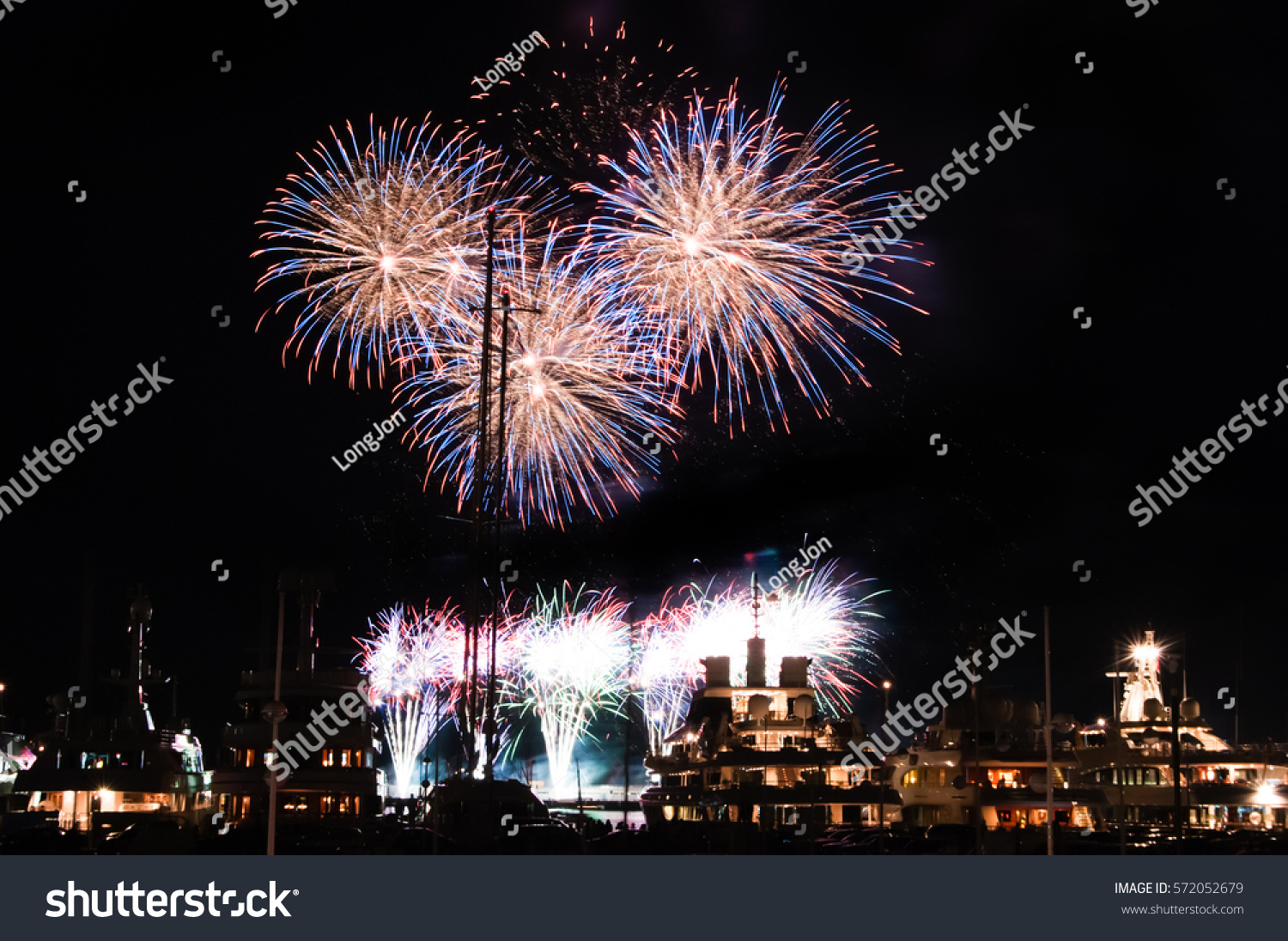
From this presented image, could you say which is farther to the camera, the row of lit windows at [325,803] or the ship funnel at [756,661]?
the ship funnel at [756,661]

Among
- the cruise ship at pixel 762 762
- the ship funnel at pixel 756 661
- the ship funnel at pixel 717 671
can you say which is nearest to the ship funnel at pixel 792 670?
the cruise ship at pixel 762 762

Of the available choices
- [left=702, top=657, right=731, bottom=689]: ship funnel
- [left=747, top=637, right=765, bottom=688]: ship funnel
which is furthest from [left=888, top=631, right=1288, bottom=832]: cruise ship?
[left=702, top=657, right=731, bottom=689]: ship funnel

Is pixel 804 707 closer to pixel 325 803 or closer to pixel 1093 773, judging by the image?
pixel 1093 773

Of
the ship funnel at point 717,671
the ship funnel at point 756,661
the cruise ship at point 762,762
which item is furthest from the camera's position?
the ship funnel at point 717,671

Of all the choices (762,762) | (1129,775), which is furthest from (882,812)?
(1129,775)

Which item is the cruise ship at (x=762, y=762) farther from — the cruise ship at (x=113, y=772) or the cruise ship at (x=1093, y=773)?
the cruise ship at (x=113, y=772)
